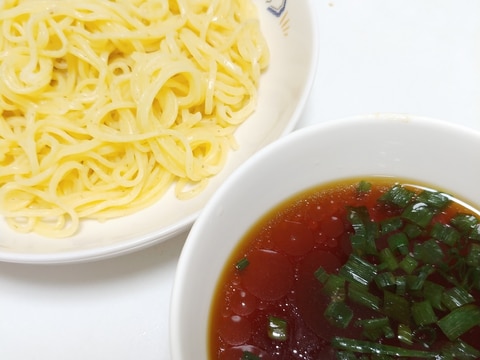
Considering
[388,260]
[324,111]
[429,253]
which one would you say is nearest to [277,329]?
[388,260]

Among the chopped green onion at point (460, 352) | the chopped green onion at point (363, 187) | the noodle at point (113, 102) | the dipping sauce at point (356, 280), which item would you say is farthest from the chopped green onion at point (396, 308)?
the noodle at point (113, 102)

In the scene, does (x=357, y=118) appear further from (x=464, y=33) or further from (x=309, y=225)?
(x=464, y=33)

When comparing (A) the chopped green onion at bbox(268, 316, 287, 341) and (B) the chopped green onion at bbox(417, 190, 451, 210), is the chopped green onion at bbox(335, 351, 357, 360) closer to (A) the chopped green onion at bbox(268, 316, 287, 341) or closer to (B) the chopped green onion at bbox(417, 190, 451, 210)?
(A) the chopped green onion at bbox(268, 316, 287, 341)

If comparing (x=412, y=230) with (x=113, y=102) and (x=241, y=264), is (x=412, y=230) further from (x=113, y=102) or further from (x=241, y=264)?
(x=113, y=102)

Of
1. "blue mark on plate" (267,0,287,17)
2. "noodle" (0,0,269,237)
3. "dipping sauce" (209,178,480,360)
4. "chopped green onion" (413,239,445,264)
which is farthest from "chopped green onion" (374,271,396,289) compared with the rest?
"blue mark on plate" (267,0,287,17)

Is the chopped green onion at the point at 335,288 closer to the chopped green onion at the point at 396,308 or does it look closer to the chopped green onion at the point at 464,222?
the chopped green onion at the point at 396,308
